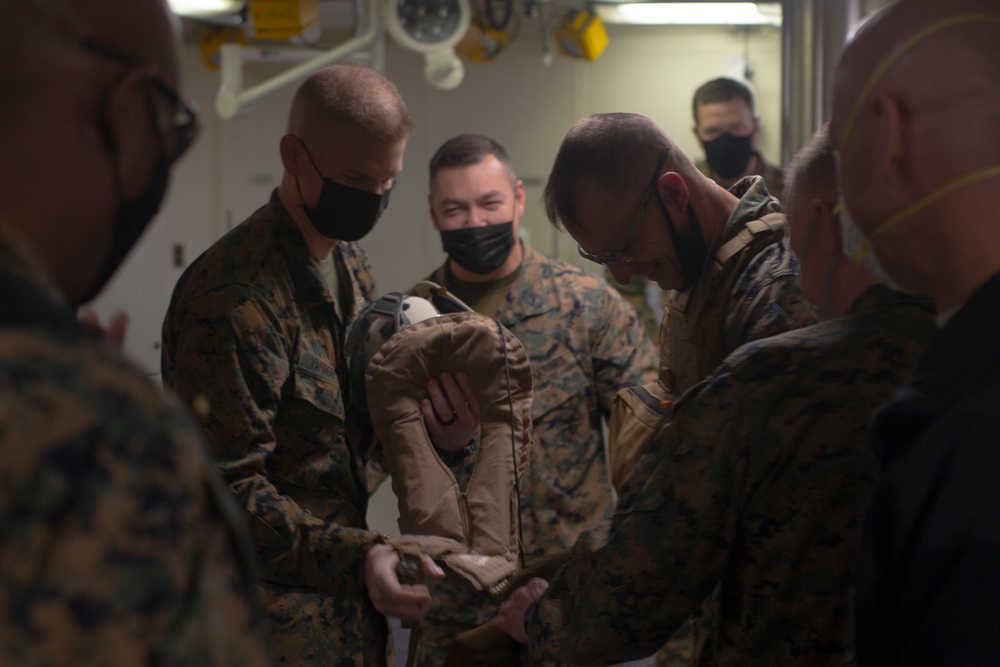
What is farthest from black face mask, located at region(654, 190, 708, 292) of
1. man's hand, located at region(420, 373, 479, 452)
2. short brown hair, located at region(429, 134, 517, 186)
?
short brown hair, located at region(429, 134, 517, 186)

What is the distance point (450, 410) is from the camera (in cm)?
182

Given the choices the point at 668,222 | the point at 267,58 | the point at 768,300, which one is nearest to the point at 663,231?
the point at 668,222

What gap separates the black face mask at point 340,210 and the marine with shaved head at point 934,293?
109 centimetres

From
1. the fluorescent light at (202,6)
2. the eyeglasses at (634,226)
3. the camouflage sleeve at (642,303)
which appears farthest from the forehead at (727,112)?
the eyeglasses at (634,226)

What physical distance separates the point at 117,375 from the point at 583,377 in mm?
2073

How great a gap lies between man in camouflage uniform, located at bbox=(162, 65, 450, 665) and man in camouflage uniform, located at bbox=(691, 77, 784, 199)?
1.84 meters

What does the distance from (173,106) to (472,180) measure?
191 cm

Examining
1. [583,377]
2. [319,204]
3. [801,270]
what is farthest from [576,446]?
[801,270]

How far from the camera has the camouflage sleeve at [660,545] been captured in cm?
116

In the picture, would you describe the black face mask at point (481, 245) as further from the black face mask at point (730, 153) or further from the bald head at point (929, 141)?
the bald head at point (929, 141)

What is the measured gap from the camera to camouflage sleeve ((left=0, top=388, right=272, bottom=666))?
575 millimetres

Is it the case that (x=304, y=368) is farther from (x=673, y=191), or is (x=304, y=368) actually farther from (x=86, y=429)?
(x=86, y=429)

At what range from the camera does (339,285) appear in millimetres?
2084

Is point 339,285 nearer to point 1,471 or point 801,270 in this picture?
point 801,270
